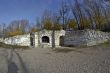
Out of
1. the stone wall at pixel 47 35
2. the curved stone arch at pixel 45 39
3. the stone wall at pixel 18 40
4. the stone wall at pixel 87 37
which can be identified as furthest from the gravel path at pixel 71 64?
the curved stone arch at pixel 45 39

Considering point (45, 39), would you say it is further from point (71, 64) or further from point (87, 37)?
point (71, 64)

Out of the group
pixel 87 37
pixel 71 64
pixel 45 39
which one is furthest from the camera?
pixel 45 39

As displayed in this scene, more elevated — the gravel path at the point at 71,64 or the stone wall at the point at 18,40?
the stone wall at the point at 18,40

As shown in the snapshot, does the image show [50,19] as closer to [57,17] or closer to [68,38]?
[57,17]

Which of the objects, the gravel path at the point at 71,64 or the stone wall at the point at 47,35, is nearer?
the gravel path at the point at 71,64

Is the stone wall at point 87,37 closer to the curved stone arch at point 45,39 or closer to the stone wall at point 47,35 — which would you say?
Result: the stone wall at point 47,35

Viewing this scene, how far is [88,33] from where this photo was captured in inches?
1367

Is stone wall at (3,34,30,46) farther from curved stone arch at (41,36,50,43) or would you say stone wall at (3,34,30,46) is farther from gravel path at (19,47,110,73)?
gravel path at (19,47,110,73)

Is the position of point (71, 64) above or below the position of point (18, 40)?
below

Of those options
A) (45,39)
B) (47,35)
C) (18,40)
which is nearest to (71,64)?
(47,35)

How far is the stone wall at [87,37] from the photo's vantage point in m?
32.9

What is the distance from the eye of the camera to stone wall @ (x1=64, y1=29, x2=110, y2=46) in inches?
1294

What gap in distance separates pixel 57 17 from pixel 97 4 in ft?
41.9

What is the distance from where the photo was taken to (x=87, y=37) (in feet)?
114
